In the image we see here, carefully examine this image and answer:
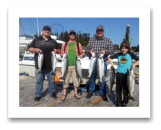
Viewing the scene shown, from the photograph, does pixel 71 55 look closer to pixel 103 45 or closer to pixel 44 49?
pixel 44 49

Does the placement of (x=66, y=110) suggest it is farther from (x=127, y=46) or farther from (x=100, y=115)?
(x=127, y=46)

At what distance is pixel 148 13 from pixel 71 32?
2182 millimetres

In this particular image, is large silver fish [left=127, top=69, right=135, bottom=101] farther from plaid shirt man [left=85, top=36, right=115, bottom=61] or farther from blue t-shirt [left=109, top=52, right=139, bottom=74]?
plaid shirt man [left=85, top=36, right=115, bottom=61]

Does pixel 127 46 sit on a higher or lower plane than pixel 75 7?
lower

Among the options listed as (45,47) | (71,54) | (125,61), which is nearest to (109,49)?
(125,61)

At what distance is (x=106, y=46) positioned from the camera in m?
3.18

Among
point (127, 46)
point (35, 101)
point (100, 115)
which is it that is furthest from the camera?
point (35, 101)

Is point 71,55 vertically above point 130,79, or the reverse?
point 71,55

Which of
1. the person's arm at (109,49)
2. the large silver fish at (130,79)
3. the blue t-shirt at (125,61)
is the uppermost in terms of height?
the person's arm at (109,49)

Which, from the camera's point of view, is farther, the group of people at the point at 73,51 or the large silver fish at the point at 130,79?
the group of people at the point at 73,51

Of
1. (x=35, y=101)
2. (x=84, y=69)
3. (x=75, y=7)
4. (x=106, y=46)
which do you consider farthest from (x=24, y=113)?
(x=75, y=7)

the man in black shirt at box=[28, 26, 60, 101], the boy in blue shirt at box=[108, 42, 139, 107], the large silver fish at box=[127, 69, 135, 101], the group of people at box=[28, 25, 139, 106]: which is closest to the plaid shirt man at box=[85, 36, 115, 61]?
the group of people at box=[28, 25, 139, 106]

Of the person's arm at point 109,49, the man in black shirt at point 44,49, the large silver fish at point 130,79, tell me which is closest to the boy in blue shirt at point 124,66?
the large silver fish at point 130,79

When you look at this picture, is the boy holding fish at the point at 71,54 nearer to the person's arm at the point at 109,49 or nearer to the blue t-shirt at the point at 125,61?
the person's arm at the point at 109,49
